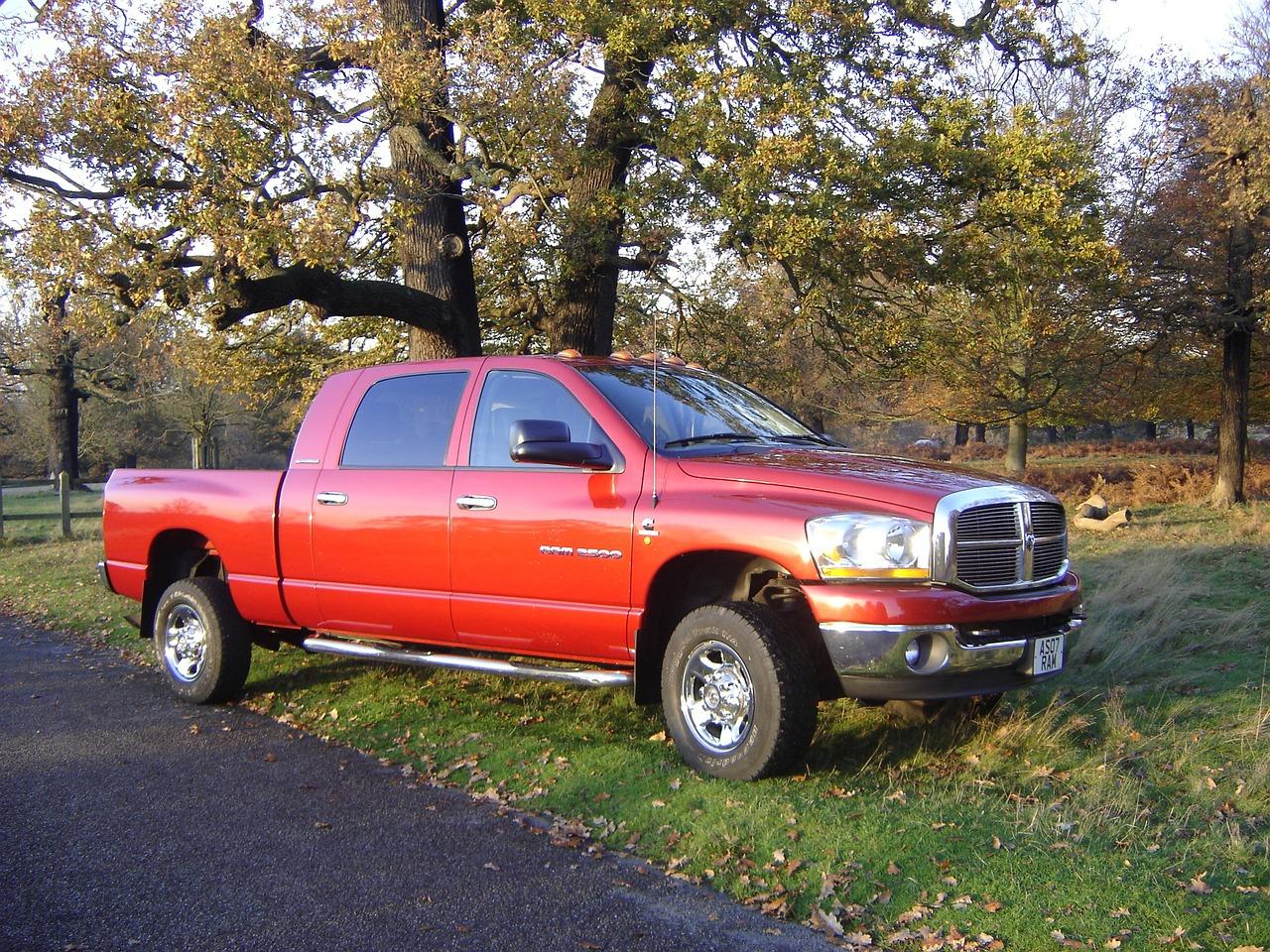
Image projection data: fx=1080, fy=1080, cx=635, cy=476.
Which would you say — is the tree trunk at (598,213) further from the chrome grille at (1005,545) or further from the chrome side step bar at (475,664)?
the chrome grille at (1005,545)

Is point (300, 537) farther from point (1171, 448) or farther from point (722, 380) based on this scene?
point (1171, 448)

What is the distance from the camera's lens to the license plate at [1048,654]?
4906 mm

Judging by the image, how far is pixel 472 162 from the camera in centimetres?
1197

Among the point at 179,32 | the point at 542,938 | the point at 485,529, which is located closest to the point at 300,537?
the point at 485,529

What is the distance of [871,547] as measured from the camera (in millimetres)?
4688

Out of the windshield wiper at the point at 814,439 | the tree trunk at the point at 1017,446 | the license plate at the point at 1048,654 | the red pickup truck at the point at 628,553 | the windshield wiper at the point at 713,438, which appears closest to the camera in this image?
the red pickup truck at the point at 628,553

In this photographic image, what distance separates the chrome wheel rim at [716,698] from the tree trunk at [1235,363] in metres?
16.3

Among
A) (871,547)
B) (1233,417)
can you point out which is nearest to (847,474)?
(871,547)

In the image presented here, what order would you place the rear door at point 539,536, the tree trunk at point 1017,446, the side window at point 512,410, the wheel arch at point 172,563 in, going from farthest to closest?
the tree trunk at point 1017,446 < the wheel arch at point 172,563 < the side window at point 512,410 < the rear door at point 539,536

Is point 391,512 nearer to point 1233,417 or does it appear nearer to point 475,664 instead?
point 475,664

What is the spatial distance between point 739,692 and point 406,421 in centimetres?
272

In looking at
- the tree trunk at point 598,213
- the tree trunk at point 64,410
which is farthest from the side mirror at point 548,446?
the tree trunk at point 64,410

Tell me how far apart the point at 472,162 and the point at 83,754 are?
7979mm

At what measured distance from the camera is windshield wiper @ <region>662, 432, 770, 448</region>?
5.65 m
